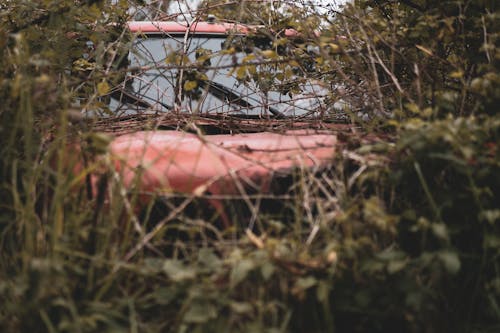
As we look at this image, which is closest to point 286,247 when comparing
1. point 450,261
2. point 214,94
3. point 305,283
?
point 305,283

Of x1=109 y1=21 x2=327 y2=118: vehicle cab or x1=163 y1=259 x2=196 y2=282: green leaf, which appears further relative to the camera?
x1=109 y1=21 x2=327 y2=118: vehicle cab

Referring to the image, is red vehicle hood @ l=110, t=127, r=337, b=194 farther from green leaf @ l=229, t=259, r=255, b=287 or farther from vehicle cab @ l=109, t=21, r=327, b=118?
vehicle cab @ l=109, t=21, r=327, b=118

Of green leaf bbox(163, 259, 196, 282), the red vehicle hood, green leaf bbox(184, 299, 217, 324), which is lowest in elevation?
green leaf bbox(184, 299, 217, 324)

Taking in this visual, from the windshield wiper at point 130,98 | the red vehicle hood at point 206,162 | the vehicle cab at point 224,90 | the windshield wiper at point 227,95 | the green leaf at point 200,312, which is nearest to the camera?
the green leaf at point 200,312

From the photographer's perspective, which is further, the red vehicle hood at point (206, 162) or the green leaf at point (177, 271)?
the red vehicle hood at point (206, 162)

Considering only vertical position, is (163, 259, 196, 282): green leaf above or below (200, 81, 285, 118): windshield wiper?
below

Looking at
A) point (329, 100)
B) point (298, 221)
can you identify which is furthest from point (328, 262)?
point (329, 100)

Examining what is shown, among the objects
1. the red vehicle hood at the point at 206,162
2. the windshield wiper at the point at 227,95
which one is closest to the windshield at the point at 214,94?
the windshield wiper at the point at 227,95

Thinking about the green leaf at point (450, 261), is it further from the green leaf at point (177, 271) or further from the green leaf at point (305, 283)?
the green leaf at point (177, 271)

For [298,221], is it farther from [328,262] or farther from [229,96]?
[229,96]

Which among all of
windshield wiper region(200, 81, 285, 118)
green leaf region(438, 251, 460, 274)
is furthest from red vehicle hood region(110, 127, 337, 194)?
windshield wiper region(200, 81, 285, 118)

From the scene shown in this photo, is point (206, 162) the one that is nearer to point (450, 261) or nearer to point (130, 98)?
point (450, 261)

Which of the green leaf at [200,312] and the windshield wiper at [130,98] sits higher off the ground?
the windshield wiper at [130,98]

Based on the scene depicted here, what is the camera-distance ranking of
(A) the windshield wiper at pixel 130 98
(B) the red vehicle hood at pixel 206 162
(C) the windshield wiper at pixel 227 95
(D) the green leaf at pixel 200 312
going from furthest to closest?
(C) the windshield wiper at pixel 227 95
(A) the windshield wiper at pixel 130 98
(B) the red vehicle hood at pixel 206 162
(D) the green leaf at pixel 200 312
